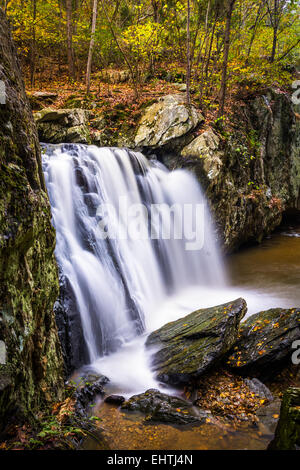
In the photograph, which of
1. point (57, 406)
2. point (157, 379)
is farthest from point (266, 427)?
point (57, 406)

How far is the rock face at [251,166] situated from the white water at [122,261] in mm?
796

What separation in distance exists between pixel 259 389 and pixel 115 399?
2161mm

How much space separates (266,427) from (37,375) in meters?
2.74

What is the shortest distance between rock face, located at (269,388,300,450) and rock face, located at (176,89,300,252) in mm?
8012

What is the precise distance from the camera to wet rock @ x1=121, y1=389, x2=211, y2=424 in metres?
3.61

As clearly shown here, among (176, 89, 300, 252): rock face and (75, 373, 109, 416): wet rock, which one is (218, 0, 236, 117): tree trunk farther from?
(75, 373, 109, 416): wet rock

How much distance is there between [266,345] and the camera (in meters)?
4.89

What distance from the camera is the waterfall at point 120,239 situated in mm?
5922

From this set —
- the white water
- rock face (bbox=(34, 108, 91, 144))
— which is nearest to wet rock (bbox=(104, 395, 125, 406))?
the white water

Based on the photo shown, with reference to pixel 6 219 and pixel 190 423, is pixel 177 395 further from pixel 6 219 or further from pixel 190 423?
pixel 6 219

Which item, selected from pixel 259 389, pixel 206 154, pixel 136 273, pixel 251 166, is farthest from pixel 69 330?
pixel 251 166

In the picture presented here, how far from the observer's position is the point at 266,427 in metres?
3.37

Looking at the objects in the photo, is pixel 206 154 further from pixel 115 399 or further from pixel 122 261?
pixel 115 399

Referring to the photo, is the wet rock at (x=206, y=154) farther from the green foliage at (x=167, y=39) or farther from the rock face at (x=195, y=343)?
the rock face at (x=195, y=343)
